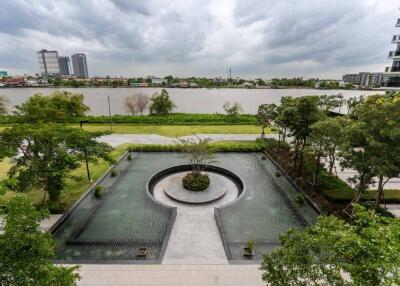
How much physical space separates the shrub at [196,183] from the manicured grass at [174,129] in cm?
1323

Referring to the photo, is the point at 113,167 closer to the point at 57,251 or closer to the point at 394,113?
the point at 57,251

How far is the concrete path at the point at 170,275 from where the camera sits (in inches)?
295

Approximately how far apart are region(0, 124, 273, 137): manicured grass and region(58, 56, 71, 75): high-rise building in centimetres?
16394

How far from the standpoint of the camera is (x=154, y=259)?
853 centimetres

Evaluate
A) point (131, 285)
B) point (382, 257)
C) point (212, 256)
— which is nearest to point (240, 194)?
point (212, 256)

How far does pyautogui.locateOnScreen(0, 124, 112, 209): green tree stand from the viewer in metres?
9.73

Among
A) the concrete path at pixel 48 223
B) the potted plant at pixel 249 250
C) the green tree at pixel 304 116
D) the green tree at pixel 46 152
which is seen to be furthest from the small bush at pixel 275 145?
the concrete path at pixel 48 223

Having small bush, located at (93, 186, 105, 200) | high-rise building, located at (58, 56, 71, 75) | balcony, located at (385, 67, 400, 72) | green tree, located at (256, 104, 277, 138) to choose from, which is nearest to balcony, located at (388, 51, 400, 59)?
balcony, located at (385, 67, 400, 72)

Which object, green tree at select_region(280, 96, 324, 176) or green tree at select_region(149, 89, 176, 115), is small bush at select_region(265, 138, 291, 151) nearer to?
green tree at select_region(280, 96, 324, 176)

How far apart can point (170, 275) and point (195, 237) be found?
221 cm

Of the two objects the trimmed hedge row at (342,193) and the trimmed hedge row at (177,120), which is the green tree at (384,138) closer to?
the trimmed hedge row at (342,193)

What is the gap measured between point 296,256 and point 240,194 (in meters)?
8.98

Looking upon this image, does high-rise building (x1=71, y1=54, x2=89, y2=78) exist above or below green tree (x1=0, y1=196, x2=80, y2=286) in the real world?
above

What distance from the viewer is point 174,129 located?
3023 centimetres
